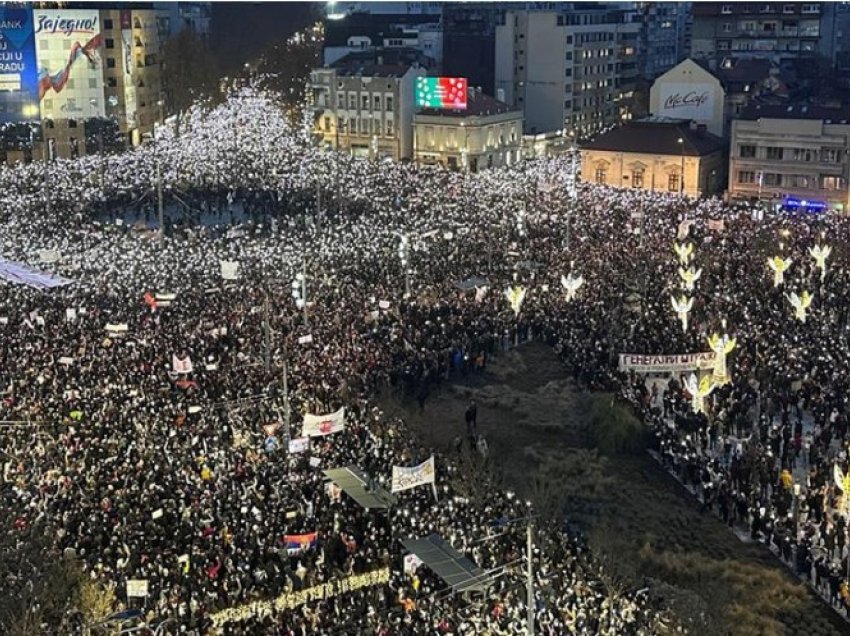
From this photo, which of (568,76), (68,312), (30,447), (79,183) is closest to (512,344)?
(68,312)

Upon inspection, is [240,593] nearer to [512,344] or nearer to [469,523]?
[469,523]

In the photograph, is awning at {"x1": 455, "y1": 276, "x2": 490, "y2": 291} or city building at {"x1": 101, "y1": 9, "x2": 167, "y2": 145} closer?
awning at {"x1": 455, "y1": 276, "x2": 490, "y2": 291}

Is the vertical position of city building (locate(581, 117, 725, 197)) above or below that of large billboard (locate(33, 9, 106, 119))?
below

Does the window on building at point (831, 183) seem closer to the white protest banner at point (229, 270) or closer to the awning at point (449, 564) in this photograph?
the white protest banner at point (229, 270)

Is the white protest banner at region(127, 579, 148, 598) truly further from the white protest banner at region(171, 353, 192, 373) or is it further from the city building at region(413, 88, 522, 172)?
the city building at region(413, 88, 522, 172)

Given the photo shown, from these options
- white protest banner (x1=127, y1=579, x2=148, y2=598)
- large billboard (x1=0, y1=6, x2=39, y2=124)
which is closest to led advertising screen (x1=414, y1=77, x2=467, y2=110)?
large billboard (x1=0, y1=6, x2=39, y2=124)

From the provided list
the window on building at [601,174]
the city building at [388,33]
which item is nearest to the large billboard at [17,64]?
the city building at [388,33]

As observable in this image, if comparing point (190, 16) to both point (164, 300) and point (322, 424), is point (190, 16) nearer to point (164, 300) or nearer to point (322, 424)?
point (164, 300)
